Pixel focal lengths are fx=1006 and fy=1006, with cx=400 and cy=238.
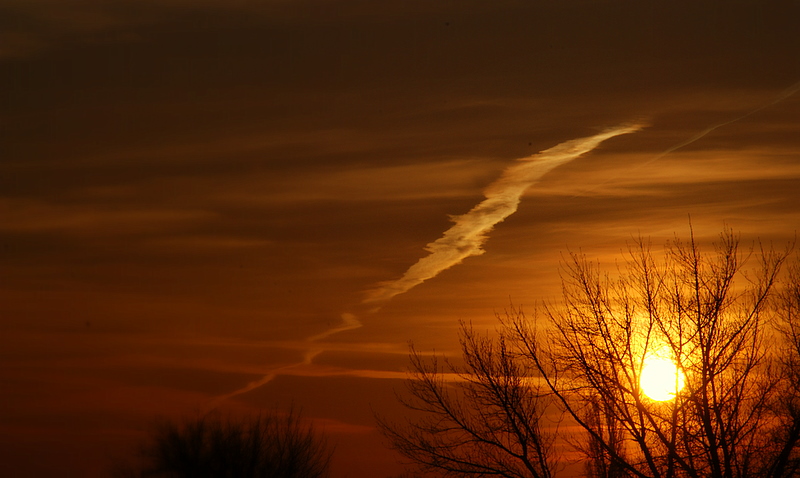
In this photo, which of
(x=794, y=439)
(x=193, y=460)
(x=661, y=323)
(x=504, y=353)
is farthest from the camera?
(x=193, y=460)

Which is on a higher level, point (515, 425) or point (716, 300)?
point (716, 300)

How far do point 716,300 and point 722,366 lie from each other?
4.90 ft

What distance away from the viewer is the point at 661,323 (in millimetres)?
Result: 23438

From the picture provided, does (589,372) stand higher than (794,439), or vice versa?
(589,372)

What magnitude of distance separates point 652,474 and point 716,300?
418 cm

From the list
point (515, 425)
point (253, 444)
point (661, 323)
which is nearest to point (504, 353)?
point (515, 425)

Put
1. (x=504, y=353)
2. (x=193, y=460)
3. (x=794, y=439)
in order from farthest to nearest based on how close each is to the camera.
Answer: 1. (x=193, y=460)
2. (x=504, y=353)
3. (x=794, y=439)

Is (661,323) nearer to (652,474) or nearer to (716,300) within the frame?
(716,300)

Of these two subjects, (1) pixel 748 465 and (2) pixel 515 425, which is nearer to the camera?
(1) pixel 748 465

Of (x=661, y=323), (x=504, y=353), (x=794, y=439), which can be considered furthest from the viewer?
(x=504, y=353)

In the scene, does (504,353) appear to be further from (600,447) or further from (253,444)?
(253,444)

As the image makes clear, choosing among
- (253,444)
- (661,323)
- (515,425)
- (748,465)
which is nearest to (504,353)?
(515,425)

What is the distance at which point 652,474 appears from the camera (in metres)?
22.5

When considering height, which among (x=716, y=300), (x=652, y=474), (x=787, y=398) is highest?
(x=716, y=300)
